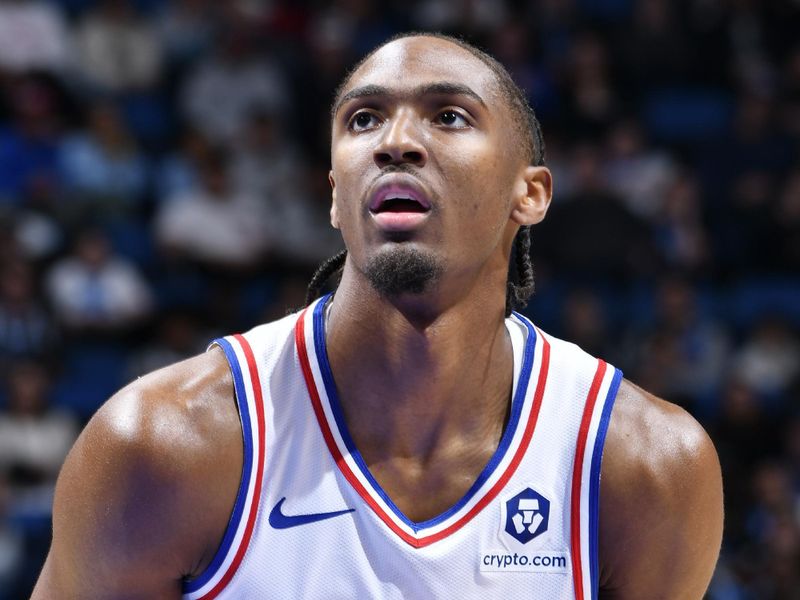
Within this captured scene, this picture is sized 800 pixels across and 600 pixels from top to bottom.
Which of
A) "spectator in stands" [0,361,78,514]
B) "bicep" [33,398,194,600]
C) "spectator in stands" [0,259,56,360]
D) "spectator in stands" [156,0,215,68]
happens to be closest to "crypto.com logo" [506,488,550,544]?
"bicep" [33,398,194,600]

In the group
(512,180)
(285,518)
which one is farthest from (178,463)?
(512,180)

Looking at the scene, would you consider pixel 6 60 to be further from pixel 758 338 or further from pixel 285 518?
pixel 285 518

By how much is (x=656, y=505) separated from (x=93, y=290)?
6182 mm

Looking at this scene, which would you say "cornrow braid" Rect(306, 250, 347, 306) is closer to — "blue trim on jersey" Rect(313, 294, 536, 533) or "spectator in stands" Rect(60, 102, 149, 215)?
"blue trim on jersey" Rect(313, 294, 536, 533)

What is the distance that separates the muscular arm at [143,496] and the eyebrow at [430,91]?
818mm

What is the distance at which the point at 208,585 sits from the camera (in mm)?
2846

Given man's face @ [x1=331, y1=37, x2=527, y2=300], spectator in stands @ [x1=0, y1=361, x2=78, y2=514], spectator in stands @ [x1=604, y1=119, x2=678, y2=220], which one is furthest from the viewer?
spectator in stands @ [x1=604, y1=119, x2=678, y2=220]

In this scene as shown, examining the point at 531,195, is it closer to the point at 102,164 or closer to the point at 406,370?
the point at 406,370

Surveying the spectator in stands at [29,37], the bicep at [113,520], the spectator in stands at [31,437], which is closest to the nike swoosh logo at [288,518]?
the bicep at [113,520]

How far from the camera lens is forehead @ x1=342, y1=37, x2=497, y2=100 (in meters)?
2.99

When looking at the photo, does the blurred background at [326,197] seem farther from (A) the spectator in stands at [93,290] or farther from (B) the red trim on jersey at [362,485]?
(B) the red trim on jersey at [362,485]

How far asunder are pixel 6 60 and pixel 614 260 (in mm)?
4742

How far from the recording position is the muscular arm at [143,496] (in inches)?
108

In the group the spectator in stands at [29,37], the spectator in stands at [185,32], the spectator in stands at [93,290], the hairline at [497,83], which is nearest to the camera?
the hairline at [497,83]
